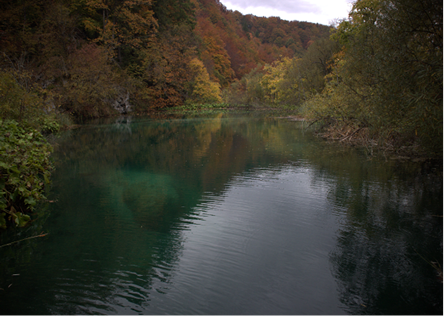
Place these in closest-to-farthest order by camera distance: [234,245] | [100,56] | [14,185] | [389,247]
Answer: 1. [389,247]
2. [234,245]
3. [14,185]
4. [100,56]

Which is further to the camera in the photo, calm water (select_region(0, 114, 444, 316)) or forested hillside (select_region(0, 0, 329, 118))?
forested hillside (select_region(0, 0, 329, 118))

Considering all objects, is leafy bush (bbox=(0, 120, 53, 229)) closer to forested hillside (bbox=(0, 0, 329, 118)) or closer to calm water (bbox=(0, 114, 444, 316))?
calm water (bbox=(0, 114, 444, 316))

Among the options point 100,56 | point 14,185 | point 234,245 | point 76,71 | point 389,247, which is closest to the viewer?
point 389,247

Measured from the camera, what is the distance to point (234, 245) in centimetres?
528

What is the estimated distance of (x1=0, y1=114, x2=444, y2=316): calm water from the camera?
3.92 m

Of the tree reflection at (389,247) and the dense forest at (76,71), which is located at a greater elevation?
the dense forest at (76,71)

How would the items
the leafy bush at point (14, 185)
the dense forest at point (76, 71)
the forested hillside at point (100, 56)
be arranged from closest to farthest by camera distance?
the leafy bush at point (14, 185) < the dense forest at point (76, 71) < the forested hillside at point (100, 56)

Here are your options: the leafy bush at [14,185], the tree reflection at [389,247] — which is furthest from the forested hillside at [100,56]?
the tree reflection at [389,247]

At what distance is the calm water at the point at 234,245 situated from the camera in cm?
392

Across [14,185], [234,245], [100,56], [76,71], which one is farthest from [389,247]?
[100,56]

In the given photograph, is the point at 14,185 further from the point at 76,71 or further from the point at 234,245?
the point at 76,71

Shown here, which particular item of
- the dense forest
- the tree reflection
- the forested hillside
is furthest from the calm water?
the forested hillside

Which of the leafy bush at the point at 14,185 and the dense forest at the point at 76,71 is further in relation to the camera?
the dense forest at the point at 76,71

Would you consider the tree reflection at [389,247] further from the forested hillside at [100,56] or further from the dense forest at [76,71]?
the forested hillside at [100,56]
